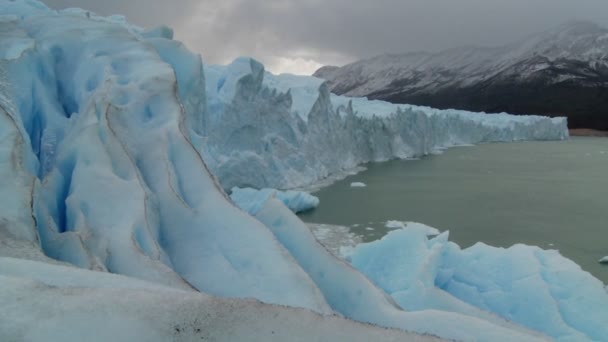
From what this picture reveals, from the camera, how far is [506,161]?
1856cm

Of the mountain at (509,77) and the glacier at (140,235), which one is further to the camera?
the mountain at (509,77)

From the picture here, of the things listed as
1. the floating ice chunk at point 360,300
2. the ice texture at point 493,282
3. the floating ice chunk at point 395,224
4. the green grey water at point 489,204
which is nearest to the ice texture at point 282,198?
the green grey water at point 489,204

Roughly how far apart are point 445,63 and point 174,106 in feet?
244

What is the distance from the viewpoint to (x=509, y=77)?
60219mm

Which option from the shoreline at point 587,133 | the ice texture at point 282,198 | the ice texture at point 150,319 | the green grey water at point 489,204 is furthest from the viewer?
the shoreline at point 587,133

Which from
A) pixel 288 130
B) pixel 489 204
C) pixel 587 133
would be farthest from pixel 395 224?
pixel 587 133

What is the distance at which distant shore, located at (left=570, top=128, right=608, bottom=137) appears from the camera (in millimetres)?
38656

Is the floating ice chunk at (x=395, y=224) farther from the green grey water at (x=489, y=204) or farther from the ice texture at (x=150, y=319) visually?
the ice texture at (x=150, y=319)

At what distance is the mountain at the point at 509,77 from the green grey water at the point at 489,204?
30822 mm

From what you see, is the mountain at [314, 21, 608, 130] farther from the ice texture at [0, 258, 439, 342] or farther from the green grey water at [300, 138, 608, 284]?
the ice texture at [0, 258, 439, 342]

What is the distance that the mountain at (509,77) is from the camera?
161 feet

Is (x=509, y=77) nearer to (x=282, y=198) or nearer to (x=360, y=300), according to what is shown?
(x=282, y=198)

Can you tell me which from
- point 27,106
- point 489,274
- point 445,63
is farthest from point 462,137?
point 445,63

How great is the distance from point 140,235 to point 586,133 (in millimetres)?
43049
